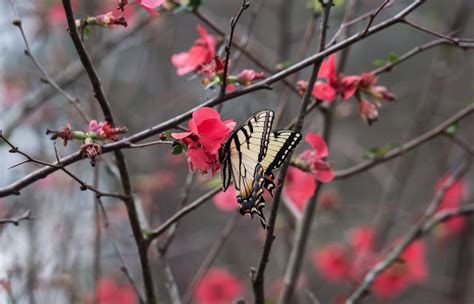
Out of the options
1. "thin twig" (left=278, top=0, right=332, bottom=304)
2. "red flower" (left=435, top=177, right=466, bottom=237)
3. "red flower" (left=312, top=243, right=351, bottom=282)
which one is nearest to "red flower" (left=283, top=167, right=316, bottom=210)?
"thin twig" (left=278, top=0, right=332, bottom=304)

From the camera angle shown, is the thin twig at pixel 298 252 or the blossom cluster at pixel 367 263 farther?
the blossom cluster at pixel 367 263

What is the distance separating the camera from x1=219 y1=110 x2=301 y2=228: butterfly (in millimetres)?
1015

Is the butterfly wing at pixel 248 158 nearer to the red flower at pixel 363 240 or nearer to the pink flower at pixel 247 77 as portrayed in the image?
the pink flower at pixel 247 77

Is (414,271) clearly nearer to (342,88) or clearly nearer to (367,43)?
(342,88)

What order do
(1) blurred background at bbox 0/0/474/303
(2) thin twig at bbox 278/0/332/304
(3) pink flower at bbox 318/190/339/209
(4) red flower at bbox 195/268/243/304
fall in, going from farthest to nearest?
(4) red flower at bbox 195/268/243/304, (3) pink flower at bbox 318/190/339/209, (1) blurred background at bbox 0/0/474/303, (2) thin twig at bbox 278/0/332/304

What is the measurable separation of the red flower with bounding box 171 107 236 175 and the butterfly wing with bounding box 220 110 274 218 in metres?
0.04

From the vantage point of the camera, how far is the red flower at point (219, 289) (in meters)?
2.80

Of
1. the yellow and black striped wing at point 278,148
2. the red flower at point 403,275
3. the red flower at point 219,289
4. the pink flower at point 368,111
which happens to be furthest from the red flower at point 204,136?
the red flower at point 219,289

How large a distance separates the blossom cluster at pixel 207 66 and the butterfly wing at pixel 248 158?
86 millimetres

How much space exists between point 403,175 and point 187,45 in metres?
2.36

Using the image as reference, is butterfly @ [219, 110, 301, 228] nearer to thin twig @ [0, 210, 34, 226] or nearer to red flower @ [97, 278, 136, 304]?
thin twig @ [0, 210, 34, 226]

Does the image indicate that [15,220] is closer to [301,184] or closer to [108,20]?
[108,20]

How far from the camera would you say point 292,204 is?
180cm

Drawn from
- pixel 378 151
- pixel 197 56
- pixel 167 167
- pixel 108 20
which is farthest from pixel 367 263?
pixel 167 167
